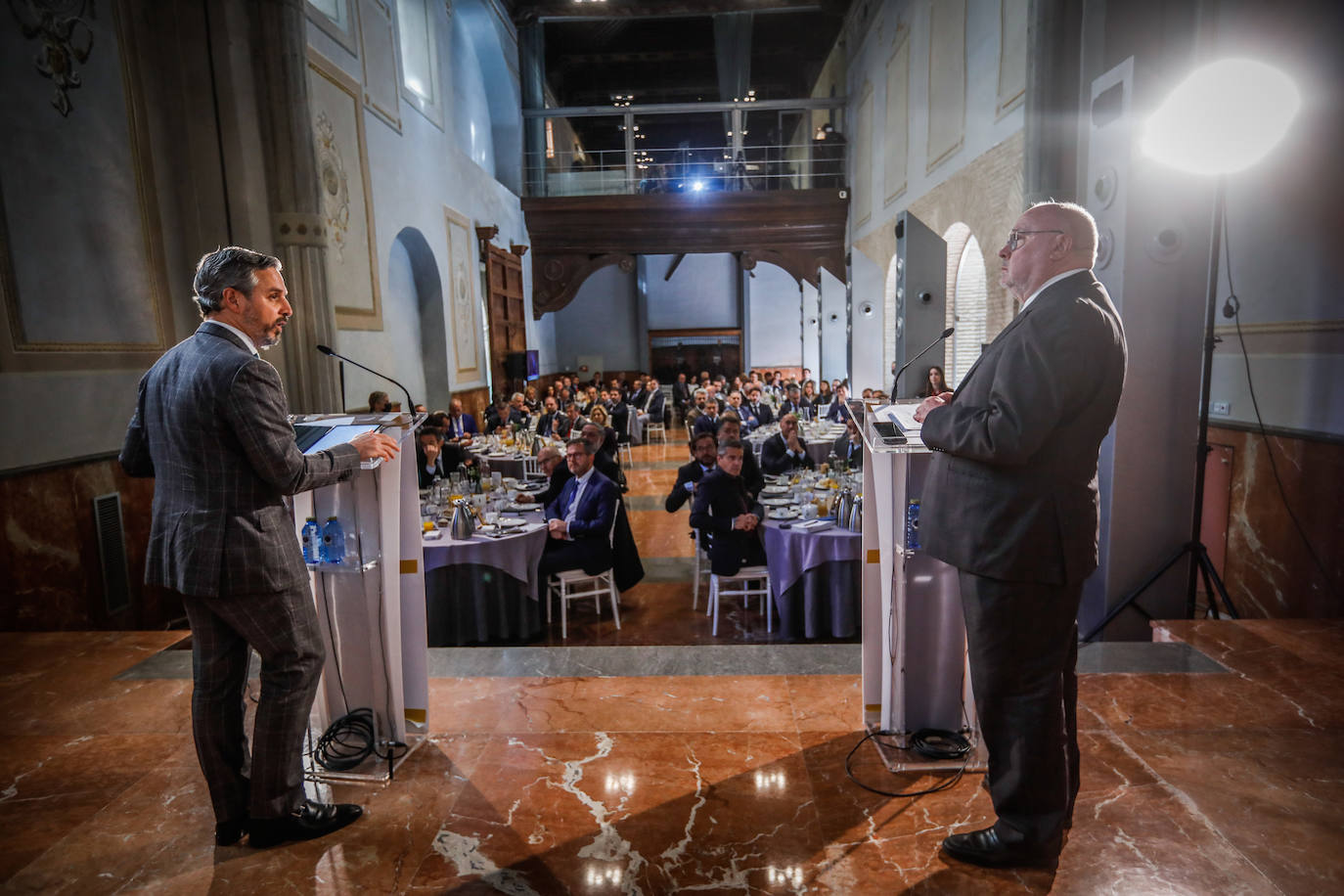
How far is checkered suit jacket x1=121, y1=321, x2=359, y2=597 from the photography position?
6.10 ft

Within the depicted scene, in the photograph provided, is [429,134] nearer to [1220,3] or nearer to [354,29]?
[354,29]

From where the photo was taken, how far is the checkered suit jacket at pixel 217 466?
6.10ft

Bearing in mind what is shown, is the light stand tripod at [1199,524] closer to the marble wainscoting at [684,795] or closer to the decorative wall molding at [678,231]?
the marble wainscoting at [684,795]

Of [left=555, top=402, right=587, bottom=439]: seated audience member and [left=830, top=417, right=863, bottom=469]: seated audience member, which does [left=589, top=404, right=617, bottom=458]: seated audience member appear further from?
[left=830, top=417, right=863, bottom=469]: seated audience member

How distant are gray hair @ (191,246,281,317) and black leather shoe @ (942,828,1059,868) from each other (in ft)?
7.96

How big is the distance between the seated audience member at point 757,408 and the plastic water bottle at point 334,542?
26.9 feet

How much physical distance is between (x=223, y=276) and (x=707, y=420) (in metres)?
6.62

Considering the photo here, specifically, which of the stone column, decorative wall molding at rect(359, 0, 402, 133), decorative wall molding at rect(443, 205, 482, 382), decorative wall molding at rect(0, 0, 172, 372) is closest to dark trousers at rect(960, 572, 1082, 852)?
decorative wall molding at rect(0, 0, 172, 372)

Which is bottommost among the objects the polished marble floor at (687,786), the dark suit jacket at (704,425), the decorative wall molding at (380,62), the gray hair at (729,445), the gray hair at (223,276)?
the polished marble floor at (687,786)

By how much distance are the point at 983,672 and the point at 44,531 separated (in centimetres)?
489

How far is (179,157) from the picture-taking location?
5332 mm

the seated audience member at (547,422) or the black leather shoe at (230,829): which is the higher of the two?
the seated audience member at (547,422)

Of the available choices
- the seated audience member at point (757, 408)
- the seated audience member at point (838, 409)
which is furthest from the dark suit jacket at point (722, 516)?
the seated audience member at point (757, 408)

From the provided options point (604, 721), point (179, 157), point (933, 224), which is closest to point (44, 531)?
point (179, 157)
